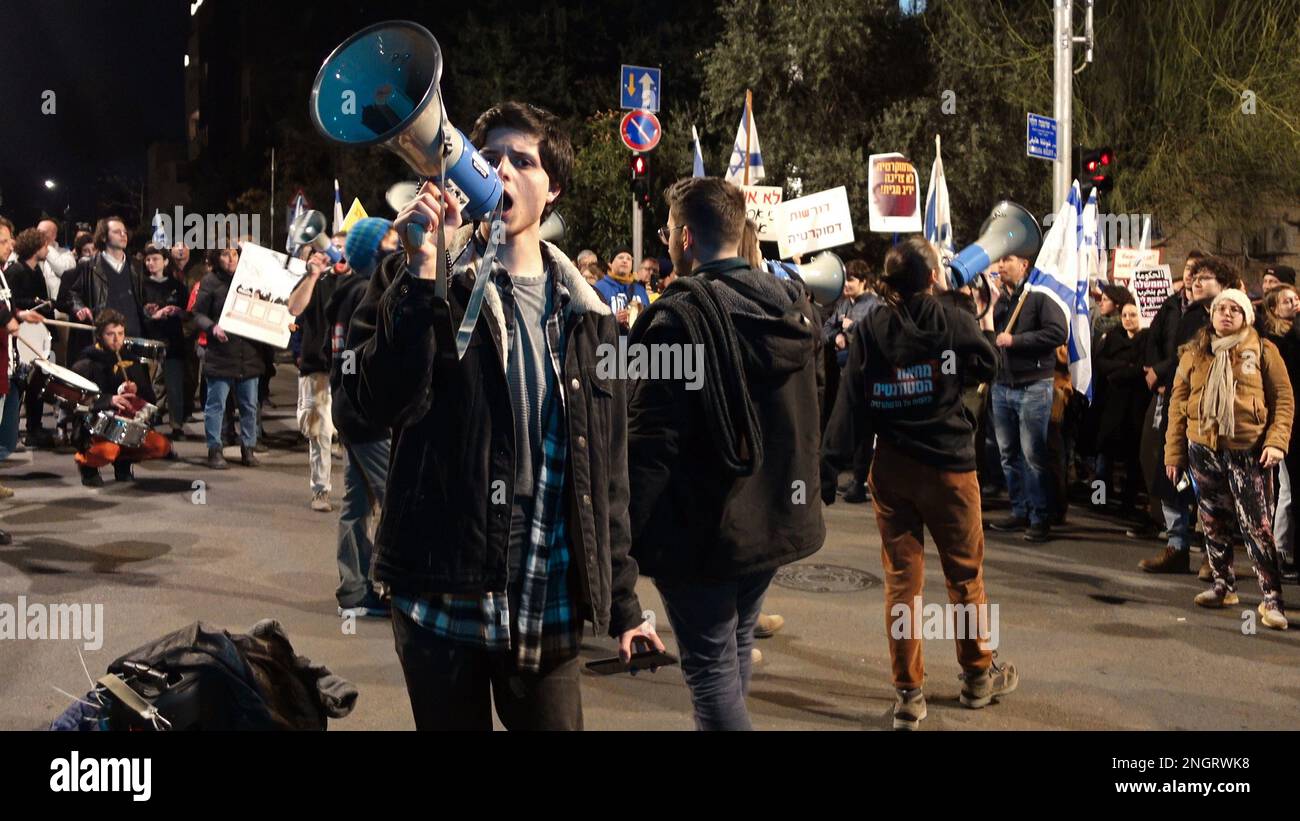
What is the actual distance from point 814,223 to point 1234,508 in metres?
5.44

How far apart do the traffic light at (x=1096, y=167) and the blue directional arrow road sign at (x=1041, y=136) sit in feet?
2.52

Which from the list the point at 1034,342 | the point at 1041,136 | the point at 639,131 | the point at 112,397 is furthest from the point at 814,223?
the point at 639,131

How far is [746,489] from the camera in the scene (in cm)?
384

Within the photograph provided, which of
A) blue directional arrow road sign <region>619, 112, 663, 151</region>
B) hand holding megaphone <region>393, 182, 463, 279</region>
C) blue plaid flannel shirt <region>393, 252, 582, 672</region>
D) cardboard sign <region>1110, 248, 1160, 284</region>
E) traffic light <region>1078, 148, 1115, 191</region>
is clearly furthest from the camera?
blue directional arrow road sign <region>619, 112, 663, 151</region>

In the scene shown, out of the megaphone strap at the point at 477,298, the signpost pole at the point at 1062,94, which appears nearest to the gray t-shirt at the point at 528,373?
the megaphone strap at the point at 477,298

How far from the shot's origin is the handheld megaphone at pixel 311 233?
978 centimetres

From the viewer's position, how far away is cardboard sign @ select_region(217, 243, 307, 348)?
38.0 ft

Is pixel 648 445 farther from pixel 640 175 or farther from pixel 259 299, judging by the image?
pixel 640 175

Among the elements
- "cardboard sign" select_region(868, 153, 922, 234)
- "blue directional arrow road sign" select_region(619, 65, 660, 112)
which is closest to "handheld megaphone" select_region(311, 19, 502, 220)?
"cardboard sign" select_region(868, 153, 922, 234)

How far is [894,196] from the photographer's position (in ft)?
42.3

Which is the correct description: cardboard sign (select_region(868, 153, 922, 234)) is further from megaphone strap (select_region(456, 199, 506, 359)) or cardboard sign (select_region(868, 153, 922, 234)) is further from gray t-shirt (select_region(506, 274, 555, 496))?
megaphone strap (select_region(456, 199, 506, 359))

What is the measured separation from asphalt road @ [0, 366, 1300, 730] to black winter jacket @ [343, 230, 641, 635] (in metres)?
2.65
